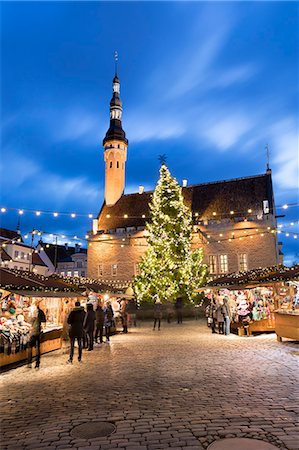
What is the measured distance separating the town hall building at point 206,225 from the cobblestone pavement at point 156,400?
21.7 meters

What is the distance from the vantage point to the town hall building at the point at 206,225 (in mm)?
33375

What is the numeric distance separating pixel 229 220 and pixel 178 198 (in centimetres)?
726

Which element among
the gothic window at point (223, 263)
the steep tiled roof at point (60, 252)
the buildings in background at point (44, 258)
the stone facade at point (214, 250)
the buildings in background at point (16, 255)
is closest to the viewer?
the stone facade at point (214, 250)

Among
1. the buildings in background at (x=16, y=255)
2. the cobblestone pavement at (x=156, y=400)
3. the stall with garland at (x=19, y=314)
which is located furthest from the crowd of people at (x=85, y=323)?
the buildings in background at (x=16, y=255)

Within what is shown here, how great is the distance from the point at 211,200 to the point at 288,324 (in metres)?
25.7

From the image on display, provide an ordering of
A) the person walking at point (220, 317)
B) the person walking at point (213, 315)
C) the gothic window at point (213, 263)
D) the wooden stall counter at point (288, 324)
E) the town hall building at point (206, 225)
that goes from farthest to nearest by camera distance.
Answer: the gothic window at point (213, 263), the town hall building at point (206, 225), the person walking at point (213, 315), the person walking at point (220, 317), the wooden stall counter at point (288, 324)

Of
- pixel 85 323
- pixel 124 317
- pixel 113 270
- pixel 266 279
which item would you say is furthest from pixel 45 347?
pixel 113 270

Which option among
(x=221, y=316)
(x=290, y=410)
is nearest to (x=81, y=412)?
(x=290, y=410)

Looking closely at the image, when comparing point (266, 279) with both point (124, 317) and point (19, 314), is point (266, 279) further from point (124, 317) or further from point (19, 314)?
point (19, 314)

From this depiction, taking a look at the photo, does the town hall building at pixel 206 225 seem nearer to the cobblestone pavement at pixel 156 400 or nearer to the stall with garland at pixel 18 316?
the stall with garland at pixel 18 316

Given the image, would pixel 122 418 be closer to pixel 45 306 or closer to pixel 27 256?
pixel 45 306

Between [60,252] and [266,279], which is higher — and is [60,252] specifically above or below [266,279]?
above

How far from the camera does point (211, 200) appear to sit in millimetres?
38031

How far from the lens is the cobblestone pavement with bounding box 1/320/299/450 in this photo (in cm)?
459
